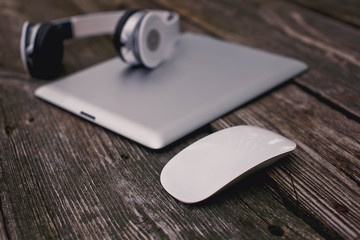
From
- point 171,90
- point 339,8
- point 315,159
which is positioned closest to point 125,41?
point 171,90

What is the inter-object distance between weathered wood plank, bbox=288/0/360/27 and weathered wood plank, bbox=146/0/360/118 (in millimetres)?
44

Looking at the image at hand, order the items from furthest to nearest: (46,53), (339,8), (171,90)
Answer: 1. (339,8)
2. (46,53)
3. (171,90)

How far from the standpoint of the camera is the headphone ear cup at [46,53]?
2.85 ft

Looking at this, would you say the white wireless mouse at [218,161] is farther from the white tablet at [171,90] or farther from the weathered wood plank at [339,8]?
the weathered wood plank at [339,8]

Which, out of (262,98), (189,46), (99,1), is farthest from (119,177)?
(99,1)

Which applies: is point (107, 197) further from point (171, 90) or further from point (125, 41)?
point (125, 41)

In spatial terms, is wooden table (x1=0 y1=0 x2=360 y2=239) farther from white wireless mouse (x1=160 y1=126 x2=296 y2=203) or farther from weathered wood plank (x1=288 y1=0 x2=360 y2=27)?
weathered wood plank (x1=288 y1=0 x2=360 y2=27)

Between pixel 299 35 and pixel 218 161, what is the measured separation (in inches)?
28.9

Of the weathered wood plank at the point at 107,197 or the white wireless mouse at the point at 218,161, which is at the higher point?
the white wireless mouse at the point at 218,161

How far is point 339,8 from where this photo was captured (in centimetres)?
127

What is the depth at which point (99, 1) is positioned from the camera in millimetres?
1566

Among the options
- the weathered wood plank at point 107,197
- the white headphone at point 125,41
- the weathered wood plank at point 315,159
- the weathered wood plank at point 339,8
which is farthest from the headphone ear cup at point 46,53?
the weathered wood plank at point 339,8

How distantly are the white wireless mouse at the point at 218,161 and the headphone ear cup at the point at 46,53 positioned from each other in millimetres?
523

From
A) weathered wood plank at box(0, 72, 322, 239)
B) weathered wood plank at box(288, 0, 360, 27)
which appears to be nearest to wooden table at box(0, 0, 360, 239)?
weathered wood plank at box(0, 72, 322, 239)
